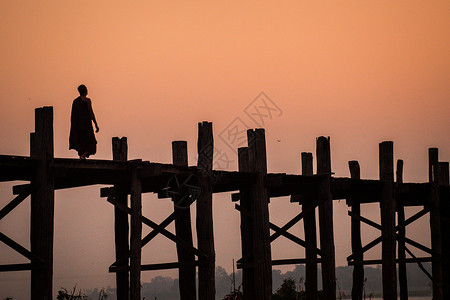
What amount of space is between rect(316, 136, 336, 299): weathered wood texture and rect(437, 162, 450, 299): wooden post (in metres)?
4.44

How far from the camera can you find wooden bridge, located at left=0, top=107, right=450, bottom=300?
38.3 feet

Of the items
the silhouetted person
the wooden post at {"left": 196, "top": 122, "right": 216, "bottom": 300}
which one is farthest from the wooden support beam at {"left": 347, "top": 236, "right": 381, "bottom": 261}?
the silhouetted person

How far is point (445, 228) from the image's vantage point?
2038cm

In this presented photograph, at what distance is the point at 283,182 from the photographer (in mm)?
15102

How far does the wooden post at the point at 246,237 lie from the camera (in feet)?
49.0

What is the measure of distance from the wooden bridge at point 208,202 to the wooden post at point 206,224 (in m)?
0.02

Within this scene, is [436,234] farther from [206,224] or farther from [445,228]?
[206,224]

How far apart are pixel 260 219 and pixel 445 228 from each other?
7354mm

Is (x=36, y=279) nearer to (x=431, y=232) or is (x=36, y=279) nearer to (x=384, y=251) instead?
(x=384, y=251)

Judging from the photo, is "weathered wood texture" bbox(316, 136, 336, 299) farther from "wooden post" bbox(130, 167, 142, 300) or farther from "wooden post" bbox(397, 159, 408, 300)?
"wooden post" bbox(130, 167, 142, 300)

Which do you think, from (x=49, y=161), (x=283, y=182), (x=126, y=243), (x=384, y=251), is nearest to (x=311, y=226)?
(x=384, y=251)

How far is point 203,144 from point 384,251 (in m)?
5.44

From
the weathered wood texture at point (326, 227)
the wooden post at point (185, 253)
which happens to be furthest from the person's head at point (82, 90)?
the weathered wood texture at point (326, 227)

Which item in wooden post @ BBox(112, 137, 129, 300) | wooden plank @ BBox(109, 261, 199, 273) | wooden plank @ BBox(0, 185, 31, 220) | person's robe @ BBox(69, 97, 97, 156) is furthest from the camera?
wooden post @ BBox(112, 137, 129, 300)
